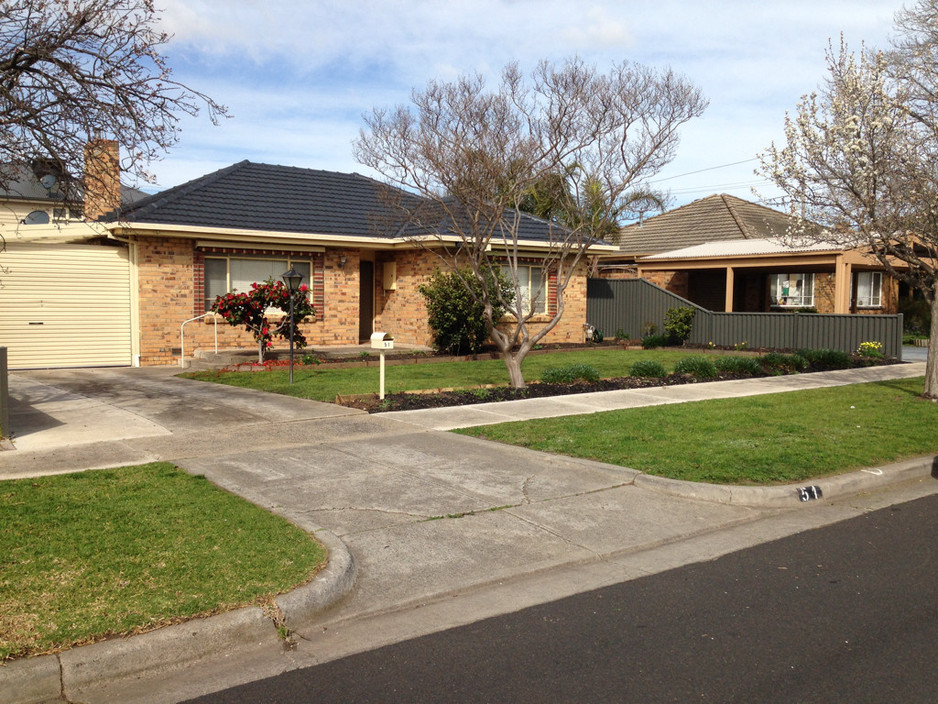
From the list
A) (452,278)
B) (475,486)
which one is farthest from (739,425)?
(452,278)

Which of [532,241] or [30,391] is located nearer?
[30,391]

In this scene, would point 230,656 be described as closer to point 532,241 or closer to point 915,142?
point 915,142

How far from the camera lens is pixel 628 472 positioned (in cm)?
852

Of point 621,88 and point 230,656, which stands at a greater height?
point 621,88

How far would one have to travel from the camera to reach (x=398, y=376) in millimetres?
15992

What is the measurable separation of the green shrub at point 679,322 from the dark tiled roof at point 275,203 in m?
9.32

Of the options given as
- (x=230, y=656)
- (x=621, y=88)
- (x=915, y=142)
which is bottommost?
(x=230, y=656)

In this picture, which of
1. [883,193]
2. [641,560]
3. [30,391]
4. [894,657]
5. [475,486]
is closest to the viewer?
[894,657]

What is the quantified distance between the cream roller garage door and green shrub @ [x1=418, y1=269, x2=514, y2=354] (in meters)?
6.79

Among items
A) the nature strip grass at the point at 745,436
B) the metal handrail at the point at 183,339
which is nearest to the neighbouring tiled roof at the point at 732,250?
the nature strip grass at the point at 745,436

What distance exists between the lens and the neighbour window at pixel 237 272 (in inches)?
758

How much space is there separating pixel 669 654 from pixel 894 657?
48.0 inches

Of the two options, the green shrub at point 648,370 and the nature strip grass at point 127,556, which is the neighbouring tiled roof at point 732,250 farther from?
the nature strip grass at point 127,556

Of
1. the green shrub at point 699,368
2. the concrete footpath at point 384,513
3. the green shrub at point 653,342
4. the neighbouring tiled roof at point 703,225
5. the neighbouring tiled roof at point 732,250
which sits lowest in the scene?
the concrete footpath at point 384,513
